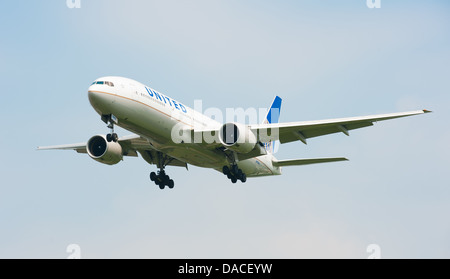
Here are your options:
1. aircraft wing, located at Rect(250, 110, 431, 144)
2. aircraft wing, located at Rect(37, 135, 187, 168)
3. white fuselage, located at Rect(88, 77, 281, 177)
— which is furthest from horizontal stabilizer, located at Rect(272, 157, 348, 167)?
aircraft wing, located at Rect(37, 135, 187, 168)

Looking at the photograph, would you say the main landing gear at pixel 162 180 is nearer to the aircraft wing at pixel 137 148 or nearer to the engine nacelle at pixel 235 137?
the aircraft wing at pixel 137 148

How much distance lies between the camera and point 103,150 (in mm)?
38094

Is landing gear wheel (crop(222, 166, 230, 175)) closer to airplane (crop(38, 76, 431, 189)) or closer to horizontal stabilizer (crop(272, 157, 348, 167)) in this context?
airplane (crop(38, 76, 431, 189))

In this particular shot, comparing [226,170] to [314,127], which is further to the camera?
[226,170]

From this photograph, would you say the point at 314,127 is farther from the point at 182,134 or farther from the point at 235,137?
the point at 182,134

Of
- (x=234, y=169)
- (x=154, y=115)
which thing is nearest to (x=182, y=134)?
(x=154, y=115)

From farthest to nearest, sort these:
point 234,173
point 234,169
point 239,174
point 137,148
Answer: point 137,148 → point 239,174 → point 234,173 → point 234,169

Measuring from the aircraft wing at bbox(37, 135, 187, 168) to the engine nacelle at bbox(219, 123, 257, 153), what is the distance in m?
5.19

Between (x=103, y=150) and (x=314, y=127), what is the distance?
12.2m

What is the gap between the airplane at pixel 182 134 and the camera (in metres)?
32.2

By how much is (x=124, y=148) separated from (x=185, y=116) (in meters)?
5.70
